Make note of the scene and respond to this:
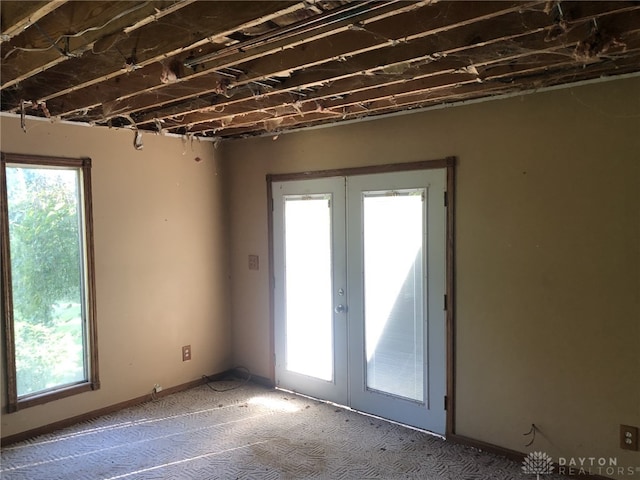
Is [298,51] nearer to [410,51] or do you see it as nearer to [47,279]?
[410,51]

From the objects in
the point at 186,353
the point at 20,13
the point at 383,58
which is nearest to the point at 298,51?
the point at 383,58

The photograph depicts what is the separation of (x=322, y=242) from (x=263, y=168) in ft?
3.06

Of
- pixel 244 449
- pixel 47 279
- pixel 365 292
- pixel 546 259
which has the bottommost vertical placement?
pixel 244 449

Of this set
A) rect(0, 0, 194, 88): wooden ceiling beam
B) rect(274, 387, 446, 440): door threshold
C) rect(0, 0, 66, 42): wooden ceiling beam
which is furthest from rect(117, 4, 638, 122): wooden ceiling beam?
rect(274, 387, 446, 440): door threshold

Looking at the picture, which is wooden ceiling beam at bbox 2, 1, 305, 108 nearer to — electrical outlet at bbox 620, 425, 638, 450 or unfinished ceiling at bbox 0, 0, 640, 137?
unfinished ceiling at bbox 0, 0, 640, 137

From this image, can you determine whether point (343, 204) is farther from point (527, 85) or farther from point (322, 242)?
point (527, 85)

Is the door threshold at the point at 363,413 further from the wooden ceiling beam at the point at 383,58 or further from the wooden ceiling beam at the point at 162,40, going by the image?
the wooden ceiling beam at the point at 162,40

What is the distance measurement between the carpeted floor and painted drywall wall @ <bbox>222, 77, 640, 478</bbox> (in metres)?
0.37

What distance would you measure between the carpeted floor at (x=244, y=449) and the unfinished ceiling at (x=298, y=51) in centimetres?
227

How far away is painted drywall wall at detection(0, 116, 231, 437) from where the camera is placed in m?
3.70

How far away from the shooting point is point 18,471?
3.04 metres

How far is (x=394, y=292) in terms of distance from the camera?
365cm

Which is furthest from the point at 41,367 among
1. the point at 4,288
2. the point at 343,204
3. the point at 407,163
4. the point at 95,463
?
the point at 407,163

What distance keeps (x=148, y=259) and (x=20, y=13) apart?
254 centimetres
